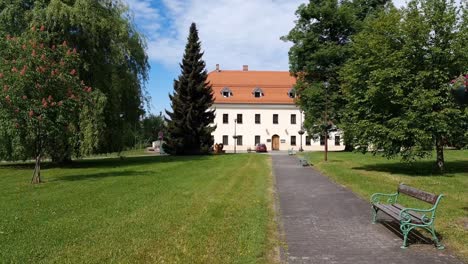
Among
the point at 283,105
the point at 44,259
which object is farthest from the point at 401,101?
the point at 283,105

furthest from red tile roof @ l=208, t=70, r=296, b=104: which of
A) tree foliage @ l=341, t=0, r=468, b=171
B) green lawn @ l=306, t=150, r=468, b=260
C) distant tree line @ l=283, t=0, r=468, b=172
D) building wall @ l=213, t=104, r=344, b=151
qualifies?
green lawn @ l=306, t=150, r=468, b=260

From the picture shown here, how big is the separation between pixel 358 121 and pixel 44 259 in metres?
18.8

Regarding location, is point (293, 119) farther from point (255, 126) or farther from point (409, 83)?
point (409, 83)

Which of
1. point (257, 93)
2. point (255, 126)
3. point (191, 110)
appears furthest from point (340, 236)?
point (257, 93)

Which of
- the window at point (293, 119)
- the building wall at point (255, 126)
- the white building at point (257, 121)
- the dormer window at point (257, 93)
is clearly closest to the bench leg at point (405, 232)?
the white building at point (257, 121)

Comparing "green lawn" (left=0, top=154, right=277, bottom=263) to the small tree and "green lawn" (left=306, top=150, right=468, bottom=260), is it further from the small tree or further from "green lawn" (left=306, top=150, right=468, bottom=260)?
"green lawn" (left=306, top=150, right=468, bottom=260)

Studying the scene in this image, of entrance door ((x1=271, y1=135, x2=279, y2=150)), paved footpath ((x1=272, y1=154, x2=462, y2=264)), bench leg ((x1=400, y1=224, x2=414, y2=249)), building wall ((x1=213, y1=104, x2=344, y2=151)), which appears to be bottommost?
paved footpath ((x1=272, y1=154, x2=462, y2=264))

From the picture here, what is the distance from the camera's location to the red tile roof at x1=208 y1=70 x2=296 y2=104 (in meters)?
67.1

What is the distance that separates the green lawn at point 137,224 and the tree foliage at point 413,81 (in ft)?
30.1

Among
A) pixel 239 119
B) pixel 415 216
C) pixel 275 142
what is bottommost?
pixel 415 216

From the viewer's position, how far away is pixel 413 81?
20.5 metres

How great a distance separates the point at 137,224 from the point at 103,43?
22.2 m

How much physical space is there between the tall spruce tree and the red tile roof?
19.6 meters

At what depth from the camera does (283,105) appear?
67.2 m
